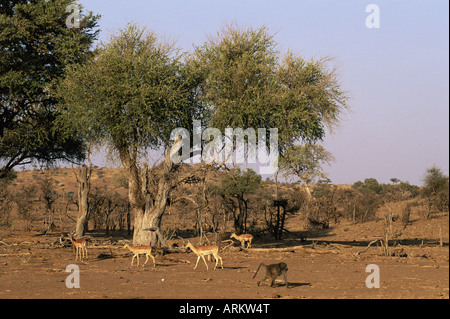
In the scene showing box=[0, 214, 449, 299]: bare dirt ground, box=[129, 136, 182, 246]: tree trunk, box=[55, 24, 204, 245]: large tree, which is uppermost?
box=[55, 24, 204, 245]: large tree

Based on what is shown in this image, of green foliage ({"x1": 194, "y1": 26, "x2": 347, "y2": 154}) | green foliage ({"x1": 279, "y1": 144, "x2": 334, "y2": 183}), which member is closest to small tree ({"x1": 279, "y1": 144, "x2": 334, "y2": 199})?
green foliage ({"x1": 279, "y1": 144, "x2": 334, "y2": 183})

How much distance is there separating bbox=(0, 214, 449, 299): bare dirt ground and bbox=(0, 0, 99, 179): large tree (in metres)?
6.99

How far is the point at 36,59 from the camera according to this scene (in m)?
28.4

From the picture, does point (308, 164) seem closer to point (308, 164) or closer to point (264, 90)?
point (308, 164)

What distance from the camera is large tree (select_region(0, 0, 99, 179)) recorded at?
1086 inches

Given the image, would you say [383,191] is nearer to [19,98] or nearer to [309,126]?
[309,126]

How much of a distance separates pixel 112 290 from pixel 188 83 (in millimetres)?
13456

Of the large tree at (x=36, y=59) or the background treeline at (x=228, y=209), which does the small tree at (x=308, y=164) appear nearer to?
the background treeline at (x=228, y=209)

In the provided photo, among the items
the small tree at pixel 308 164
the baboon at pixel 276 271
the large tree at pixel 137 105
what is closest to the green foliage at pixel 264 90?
the large tree at pixel 137 105

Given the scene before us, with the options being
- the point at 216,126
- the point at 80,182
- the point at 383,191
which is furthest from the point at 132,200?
the point at 383,191

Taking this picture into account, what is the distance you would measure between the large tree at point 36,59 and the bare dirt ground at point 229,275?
275 inches

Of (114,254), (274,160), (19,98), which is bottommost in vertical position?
(114,254)

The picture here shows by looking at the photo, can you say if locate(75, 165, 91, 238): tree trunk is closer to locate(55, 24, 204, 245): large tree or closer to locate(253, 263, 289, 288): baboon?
locate(55, 24, 204, 245): large tree
